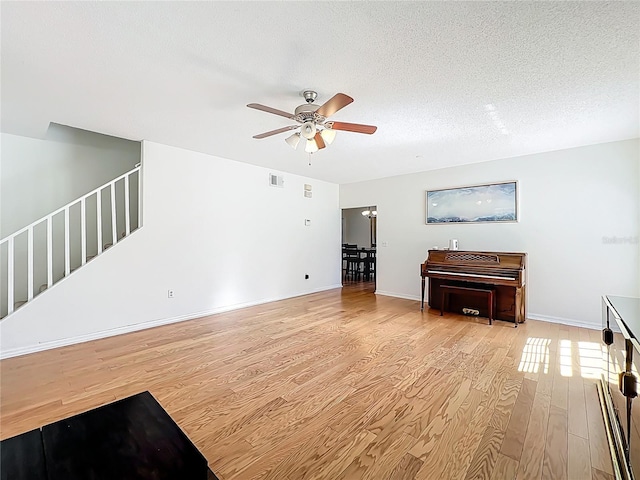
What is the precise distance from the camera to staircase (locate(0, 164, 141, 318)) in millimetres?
3689

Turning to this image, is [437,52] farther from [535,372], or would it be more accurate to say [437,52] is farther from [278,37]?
[535,372]

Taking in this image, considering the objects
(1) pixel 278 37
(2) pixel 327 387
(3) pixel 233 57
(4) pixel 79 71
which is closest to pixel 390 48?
(1) pixel 278 37

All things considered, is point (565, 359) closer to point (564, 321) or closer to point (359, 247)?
point (564, 321)

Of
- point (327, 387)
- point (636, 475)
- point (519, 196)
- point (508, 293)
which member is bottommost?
point (327, 387)

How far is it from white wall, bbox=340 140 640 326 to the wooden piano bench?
0.68 m

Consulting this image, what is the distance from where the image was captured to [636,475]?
1.27 m

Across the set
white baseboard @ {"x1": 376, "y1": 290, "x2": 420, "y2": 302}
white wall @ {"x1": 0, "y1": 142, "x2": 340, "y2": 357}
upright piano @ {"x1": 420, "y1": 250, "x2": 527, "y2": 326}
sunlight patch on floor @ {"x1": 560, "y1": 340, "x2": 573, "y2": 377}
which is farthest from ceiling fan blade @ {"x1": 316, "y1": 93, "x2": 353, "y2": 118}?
white baseboard @ {"x1": 376, "y1": 290, "x2": 420, "y2": 302}

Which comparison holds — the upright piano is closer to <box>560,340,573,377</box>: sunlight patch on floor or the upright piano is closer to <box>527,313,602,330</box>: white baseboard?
<box>527,313,602,330</box>: white baseboard

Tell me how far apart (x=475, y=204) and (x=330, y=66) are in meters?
3.69

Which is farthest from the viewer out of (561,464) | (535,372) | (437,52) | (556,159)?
(556,159)

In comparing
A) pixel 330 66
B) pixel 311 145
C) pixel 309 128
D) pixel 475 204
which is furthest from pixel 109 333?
pixel 475 204

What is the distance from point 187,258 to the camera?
4.22 meters

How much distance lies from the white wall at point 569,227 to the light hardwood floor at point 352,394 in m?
0.57

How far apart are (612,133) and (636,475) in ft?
12.3
